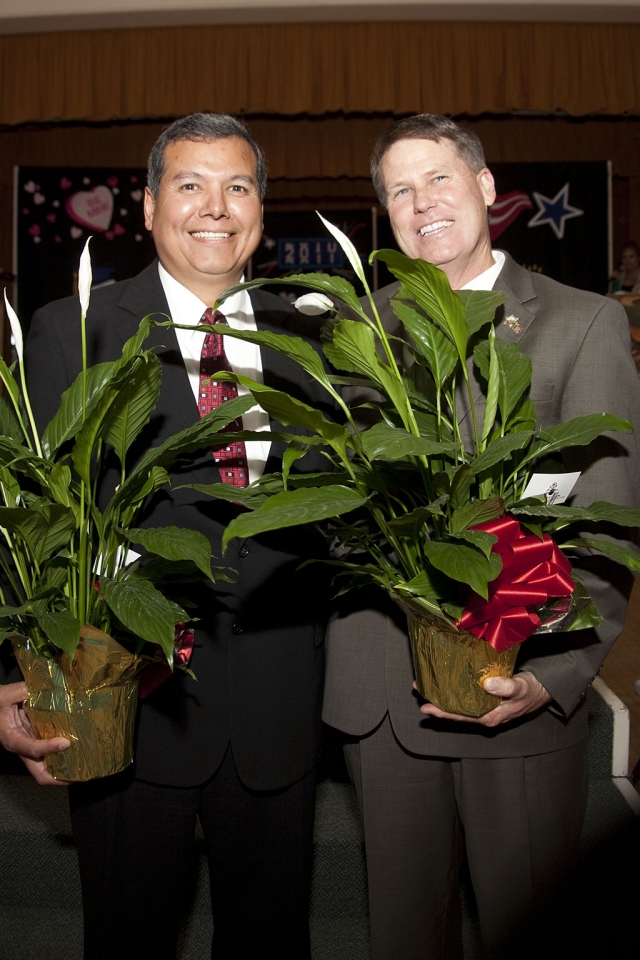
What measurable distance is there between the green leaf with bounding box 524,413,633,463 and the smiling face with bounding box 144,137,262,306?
1.85 ft

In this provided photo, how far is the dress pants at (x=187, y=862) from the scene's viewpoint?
1216 millimetres

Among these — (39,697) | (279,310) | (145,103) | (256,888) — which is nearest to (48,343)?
(279,310)

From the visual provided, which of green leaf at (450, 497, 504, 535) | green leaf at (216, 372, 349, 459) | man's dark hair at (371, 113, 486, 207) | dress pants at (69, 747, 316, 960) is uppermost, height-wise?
man's dark hair at (371, 113, 486, 207)

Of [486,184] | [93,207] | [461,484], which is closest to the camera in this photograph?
[461,484]

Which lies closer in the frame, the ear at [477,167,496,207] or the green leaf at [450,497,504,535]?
the green leaf at [450,497,504,535]

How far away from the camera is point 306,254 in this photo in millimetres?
6715

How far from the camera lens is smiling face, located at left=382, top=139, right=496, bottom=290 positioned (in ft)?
4.23

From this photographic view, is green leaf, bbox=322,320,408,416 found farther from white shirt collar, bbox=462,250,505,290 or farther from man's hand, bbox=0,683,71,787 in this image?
man's hand, bbox=0,683,71,787

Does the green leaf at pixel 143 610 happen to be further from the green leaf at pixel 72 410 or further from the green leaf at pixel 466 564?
the green leaf at pixel 466 564

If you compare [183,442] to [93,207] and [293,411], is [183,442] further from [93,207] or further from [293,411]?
[93,207]

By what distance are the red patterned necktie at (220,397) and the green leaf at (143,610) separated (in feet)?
0.99

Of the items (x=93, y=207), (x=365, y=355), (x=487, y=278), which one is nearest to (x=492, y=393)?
(x=365, y=355)

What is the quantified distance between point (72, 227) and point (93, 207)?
0.72 feet

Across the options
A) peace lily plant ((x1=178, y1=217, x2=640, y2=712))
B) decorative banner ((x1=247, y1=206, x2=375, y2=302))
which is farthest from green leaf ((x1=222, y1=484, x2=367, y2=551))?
decorative banner ((x1=247, y1=206, x2=375, y2=302))
